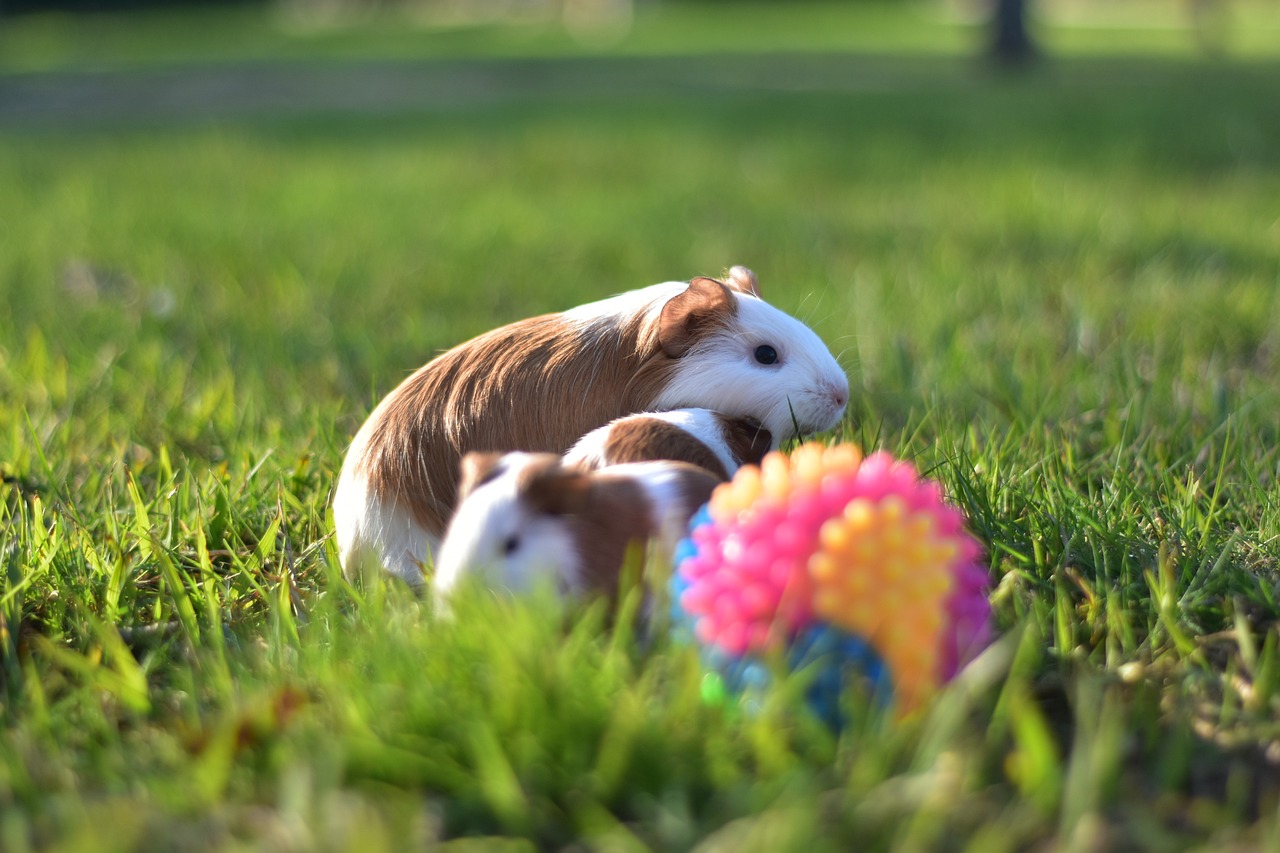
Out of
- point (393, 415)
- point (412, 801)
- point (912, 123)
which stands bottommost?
point (912, 123)

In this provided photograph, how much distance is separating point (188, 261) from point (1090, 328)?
3.62 metres

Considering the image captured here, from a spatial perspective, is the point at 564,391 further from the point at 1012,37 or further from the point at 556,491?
the point at 1012,37

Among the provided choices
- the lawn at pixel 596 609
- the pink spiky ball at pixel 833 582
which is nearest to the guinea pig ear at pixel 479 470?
the lawn at pixel 596 609

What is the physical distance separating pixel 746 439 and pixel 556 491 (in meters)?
0.60

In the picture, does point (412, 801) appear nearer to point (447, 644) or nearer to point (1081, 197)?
point (447, 644)

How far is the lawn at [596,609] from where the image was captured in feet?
4.92

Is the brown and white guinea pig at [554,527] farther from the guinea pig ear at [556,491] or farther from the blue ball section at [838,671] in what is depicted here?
the blue ball section at [838,671]

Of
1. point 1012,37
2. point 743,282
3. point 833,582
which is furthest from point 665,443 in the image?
point 1012,37

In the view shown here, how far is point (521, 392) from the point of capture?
87.9 inches

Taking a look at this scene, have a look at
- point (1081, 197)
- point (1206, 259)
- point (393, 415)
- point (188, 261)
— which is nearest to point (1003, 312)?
point (1206, 259)

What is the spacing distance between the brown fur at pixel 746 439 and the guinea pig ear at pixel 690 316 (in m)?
0.16

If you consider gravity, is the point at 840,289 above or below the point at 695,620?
below

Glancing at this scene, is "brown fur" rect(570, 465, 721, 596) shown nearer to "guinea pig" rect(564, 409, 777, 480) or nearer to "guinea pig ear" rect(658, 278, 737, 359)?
"guinea pig" rect(564, 409, 777, 480)

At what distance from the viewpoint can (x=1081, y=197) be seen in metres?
5.85
